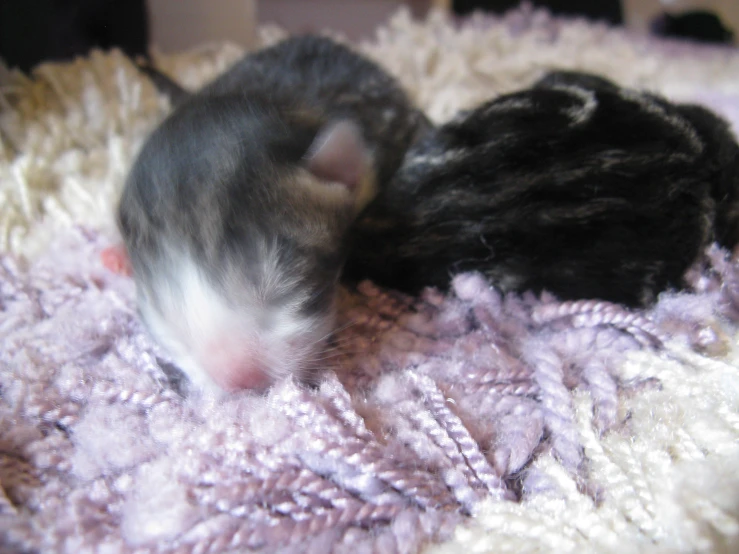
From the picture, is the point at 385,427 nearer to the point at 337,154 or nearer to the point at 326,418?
the point at 326,418

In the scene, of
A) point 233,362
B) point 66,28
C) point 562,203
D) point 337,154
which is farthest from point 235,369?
point 66,28

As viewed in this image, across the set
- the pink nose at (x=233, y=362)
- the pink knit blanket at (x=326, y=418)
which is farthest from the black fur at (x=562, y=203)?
the pink nose at (x=233, y=362)

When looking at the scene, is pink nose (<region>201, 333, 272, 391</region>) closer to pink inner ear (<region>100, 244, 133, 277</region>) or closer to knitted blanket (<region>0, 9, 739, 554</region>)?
knitted blanket (<region>0, 9, 739, 554</region>)

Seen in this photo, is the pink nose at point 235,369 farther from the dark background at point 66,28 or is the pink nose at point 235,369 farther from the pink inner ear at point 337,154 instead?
the dark background at point 66,28

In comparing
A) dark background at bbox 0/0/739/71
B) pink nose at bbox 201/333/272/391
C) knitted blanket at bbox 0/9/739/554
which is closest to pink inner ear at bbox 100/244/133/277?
knitted blanket at bbox 0/9/739/554

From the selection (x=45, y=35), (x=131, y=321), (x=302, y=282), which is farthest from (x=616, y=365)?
(x=45, y=35)
